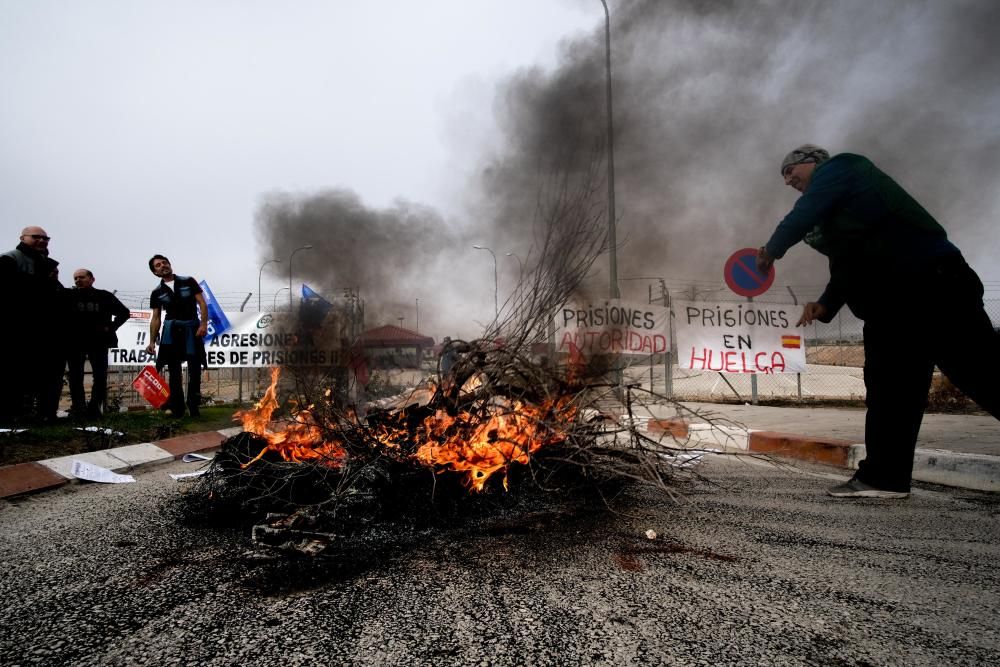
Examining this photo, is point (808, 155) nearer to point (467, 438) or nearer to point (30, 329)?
point (467, 438)

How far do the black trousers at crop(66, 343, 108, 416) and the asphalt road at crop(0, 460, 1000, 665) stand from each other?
4.12 m

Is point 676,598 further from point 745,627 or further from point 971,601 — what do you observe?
point 971,601

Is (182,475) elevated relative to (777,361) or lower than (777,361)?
lower

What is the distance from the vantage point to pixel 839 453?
465 centimetres

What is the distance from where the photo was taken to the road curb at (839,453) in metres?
3.67

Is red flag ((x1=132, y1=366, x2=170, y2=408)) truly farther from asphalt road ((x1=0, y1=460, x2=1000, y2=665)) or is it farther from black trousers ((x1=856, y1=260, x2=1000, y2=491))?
black trousers ((x1=856, y1=260, x2=1000, y2=491))

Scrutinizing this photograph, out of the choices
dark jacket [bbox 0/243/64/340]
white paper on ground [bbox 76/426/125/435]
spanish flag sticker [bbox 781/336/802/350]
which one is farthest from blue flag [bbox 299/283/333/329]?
spanish flag sticker [bbox 781/336/802/350]

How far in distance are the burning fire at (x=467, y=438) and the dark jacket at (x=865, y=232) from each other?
5.69 ft

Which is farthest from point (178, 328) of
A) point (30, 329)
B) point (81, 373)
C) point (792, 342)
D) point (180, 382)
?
point (792, 342)

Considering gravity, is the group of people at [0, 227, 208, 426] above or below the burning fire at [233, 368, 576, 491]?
above

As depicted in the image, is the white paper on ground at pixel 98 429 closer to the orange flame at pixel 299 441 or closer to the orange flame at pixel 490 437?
the orange flame at pixel 299 441

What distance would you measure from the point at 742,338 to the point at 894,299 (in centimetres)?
661

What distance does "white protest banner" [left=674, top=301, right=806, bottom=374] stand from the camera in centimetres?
945

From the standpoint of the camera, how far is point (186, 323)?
6.97 m
